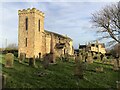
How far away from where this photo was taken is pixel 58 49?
56.0 metres

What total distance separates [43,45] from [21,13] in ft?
27.9

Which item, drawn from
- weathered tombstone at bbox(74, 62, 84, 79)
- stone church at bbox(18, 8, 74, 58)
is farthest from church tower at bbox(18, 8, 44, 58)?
weathered tombstone at bbox(74, 62, 84, 79)

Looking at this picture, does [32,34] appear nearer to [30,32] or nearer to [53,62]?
[30,32]

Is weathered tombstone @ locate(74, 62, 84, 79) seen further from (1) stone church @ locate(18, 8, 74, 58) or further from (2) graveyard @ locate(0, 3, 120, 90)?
(1) stone church @ locate(18, 8, 74, 58)

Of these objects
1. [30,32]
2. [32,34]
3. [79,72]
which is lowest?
[79,72]

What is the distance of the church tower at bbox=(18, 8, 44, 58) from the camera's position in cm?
4831

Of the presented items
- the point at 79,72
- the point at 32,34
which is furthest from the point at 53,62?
the point at 32,34

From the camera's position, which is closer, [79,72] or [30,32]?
[79,72]

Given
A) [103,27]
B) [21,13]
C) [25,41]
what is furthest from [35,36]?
[103,27]

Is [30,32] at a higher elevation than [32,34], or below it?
higher

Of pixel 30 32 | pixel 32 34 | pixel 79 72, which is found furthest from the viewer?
pixel 30 32

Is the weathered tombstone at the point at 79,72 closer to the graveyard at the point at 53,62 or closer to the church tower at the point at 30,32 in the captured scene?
the graveyard at the point at 53,62

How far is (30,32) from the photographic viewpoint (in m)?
49.4

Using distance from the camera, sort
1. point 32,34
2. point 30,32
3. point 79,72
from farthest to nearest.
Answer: point 30,32 < point 32,34 < point 79,72
